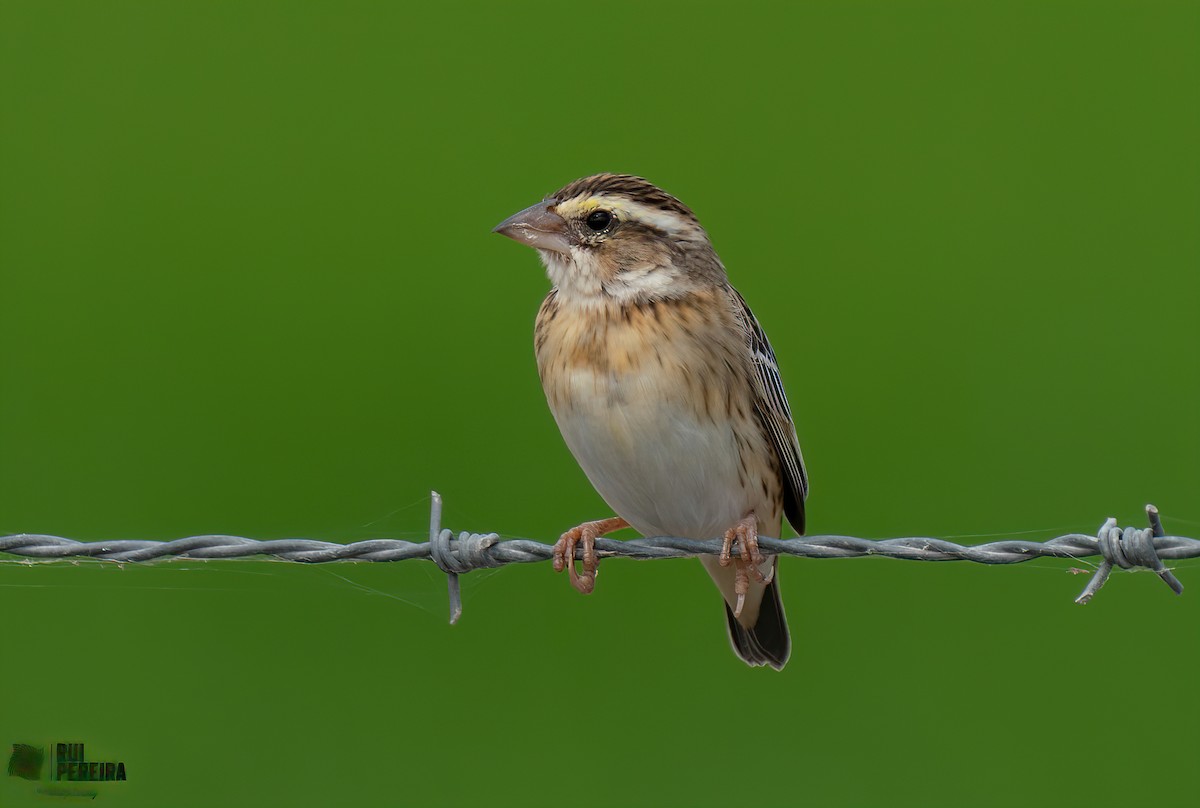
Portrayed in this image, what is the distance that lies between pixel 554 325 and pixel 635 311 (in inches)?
12.7

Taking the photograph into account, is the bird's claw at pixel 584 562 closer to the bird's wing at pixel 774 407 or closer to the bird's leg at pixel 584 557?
the bird's leg at pixel 584 557

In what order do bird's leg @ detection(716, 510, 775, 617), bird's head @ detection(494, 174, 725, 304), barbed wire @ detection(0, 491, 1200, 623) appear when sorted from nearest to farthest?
barbed wire @ detection(0, 491, 1200, 623), bird's leg @ detection(716, 510, 775, 617), bird's head @ detection(494, 174, 725, 304)

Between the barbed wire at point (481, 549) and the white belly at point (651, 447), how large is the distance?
71cm

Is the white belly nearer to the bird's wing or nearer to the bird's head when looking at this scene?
the bird's wing

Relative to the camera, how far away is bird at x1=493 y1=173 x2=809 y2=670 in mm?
4461

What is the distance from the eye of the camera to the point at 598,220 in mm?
4742

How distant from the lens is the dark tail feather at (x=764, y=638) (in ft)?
17.9

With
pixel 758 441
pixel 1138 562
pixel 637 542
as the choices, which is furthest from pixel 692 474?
pixel 1138 562

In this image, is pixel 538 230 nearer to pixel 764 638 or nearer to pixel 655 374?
pixel 655 374

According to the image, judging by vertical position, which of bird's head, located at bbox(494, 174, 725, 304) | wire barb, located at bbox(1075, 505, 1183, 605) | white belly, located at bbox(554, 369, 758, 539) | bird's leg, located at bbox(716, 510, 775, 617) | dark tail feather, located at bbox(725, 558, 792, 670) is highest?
bird's head, located at bbox(494, 174, 725, 304)

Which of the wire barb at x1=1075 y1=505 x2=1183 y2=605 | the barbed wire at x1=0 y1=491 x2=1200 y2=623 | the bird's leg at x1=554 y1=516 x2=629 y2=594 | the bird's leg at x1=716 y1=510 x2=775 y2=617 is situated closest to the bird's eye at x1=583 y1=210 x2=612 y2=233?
the bird's leg at x1=554 y1=516 x2=629 y2=594

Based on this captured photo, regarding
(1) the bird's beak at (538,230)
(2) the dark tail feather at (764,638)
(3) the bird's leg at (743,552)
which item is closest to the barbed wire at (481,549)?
(3) the bird's leg at (743,552)

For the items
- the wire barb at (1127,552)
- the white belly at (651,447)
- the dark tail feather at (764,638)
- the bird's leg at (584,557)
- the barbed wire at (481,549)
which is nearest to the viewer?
the wire barb at (1127,552)

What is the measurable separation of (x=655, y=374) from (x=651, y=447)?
262 millimetres
